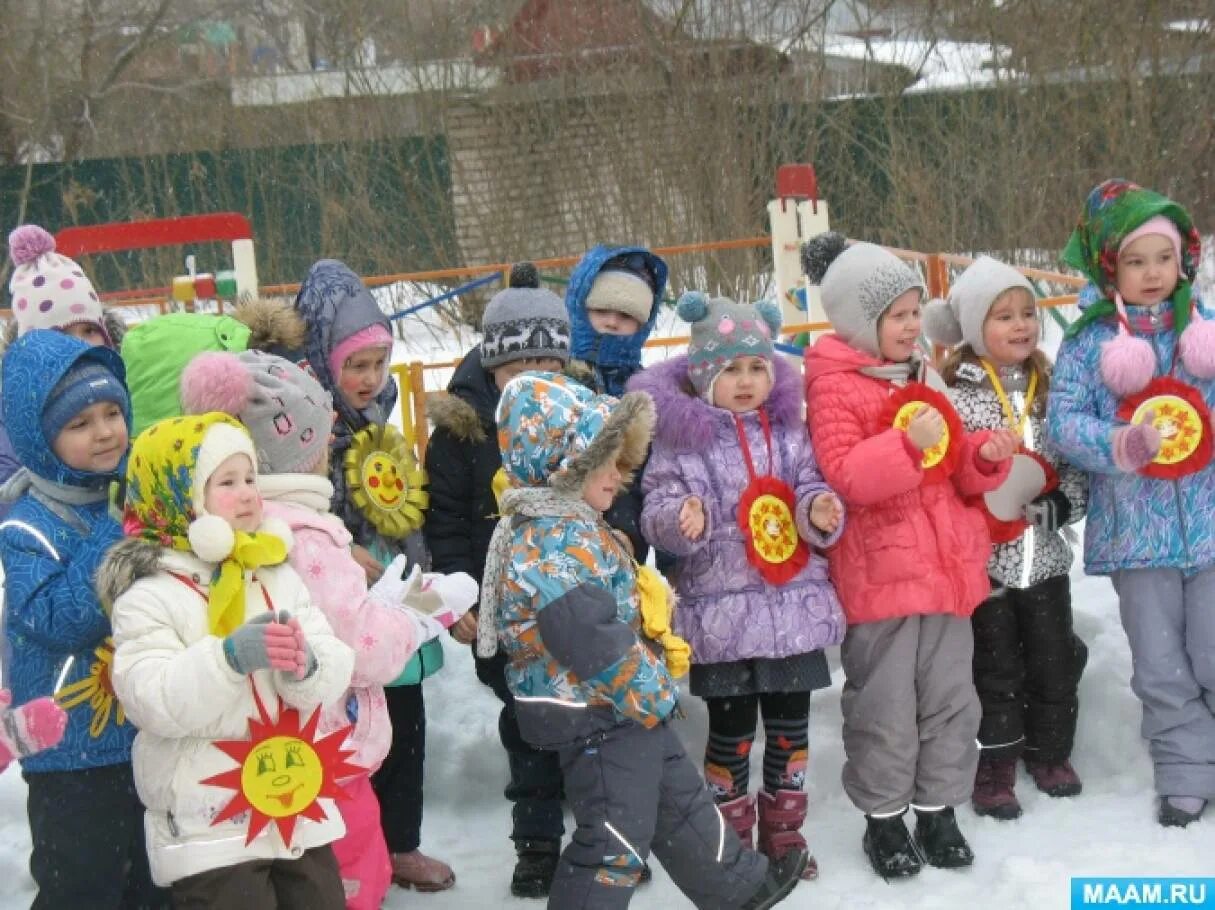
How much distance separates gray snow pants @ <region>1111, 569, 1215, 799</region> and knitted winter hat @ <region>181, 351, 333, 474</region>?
242 centimetres

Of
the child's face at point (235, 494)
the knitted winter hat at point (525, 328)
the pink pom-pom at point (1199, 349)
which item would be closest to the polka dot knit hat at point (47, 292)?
the knitted winter hat at point (525, 328)

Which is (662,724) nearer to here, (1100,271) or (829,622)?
(829,622)

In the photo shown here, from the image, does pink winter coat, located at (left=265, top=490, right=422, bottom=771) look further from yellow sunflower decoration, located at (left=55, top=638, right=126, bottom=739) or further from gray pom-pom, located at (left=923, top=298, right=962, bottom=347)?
gray pom-pom, located at (left=923, top=298, right=962, bottom=347)

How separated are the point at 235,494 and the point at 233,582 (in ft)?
0.59

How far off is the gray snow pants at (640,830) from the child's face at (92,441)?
1.26m

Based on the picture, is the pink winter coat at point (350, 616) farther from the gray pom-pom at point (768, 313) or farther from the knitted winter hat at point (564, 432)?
the gray pom-pom at point (768, 313)

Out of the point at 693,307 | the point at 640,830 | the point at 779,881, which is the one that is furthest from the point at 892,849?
the point at 693,307

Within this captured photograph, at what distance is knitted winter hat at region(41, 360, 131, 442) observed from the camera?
10.5 feet

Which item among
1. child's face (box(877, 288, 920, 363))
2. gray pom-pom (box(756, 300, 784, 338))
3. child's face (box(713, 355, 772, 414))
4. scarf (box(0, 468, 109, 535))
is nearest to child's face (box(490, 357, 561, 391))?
child's face (box(713, 355, 772, 414))

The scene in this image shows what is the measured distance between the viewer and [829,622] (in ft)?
12.8

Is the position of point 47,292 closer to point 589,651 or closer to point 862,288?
point 589,651

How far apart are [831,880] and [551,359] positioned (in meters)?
1.65

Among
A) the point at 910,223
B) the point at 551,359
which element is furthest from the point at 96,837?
the point at 910,223

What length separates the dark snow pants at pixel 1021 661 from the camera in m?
4.38
